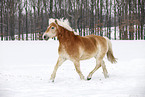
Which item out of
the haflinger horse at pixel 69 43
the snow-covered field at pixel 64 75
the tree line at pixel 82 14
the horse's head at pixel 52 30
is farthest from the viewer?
the tree line at pixel 82 14

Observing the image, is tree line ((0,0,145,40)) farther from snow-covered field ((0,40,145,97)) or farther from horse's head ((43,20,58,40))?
horse's head ((43,20,58,40))

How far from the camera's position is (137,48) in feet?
30.8

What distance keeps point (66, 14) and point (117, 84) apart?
616 inches

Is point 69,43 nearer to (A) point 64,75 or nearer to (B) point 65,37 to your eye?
(B) point 65,37

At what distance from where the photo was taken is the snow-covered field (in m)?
4.37

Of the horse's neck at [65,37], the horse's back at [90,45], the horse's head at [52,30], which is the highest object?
the horse's head at [52,30]

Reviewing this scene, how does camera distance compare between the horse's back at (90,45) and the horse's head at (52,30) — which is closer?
the horse's head at (52,30)

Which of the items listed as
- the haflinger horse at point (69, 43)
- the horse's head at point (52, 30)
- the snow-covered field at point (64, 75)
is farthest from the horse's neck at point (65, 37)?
the snow-covered field at point (64, 75)

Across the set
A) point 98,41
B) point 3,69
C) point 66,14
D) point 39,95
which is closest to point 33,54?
point 3,69

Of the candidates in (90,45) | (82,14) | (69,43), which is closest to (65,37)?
(69,43)

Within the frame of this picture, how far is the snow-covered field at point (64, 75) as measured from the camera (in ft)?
14.3

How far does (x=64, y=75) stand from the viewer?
6.35 meters

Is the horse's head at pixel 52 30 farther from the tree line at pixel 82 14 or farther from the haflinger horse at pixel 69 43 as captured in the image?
the tree line at pixel 82 14

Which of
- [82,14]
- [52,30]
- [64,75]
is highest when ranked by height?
[82,14]
